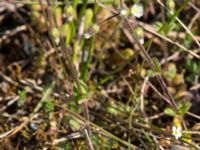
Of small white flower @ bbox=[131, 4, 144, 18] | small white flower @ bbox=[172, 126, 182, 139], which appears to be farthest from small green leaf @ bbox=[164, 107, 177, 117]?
small white flower @ bbox=[131, 4, 144, 18]

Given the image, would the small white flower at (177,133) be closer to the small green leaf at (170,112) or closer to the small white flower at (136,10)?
the small green leaf at (170,112)

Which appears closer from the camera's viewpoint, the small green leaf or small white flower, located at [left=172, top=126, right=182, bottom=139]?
small white flower, located at [left=172, top=126, right=182, bottom=139]

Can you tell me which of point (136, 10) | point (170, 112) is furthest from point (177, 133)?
point (136, 10)

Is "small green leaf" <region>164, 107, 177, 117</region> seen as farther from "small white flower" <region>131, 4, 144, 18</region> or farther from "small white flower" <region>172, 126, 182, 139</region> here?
"small white flower" <region>131, 4, 144, 18</region>

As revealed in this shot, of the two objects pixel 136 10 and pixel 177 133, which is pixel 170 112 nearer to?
pixel 177 133

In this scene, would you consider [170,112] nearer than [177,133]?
No

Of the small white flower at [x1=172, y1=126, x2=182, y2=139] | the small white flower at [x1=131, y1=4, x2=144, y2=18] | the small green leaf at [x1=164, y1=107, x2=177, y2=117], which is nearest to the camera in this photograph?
the small white flower at [x1=131, y1=4, x2=144, y2=18]

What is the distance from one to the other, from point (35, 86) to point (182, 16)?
→ 30.2 inches

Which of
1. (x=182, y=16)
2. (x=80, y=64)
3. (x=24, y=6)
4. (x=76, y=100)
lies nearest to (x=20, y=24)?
(x=24, y=6)

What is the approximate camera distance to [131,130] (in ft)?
5.23

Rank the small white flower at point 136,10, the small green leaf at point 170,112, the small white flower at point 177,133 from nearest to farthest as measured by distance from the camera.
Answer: the small white flower at point 136,10
the small white flower at point 177,133
the small green leaf at point 170,112

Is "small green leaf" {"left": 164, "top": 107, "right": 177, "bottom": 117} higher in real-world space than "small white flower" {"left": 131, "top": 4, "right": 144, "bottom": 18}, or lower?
lower

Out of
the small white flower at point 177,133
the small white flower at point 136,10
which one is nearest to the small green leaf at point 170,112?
the small white flower at point 177,133

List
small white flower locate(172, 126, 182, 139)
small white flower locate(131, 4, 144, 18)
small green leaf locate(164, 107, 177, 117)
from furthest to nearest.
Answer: small green leaf locate(164, 107, 177, 117) < small white flower locate(172, 126, 182, 139) < small white flower locate(131, 4, 144, 18)
